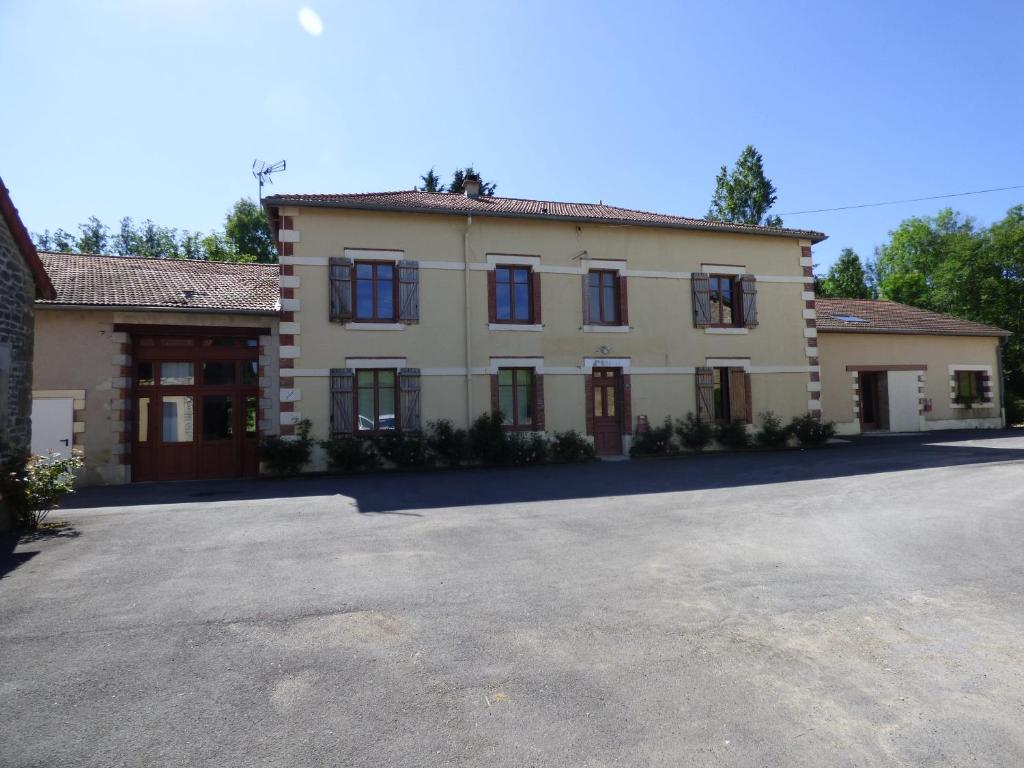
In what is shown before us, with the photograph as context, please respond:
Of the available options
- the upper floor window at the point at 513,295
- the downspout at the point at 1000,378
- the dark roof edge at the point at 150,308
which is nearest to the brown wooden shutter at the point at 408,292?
the upper floor window at the point at 513,295

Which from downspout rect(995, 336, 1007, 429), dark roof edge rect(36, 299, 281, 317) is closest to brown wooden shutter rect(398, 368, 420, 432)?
dark roof edge rect(36, 299, 281, 317)

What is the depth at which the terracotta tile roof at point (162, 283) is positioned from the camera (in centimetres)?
1334

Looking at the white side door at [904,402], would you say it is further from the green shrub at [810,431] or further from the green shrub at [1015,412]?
the green shrub at [1015,412]

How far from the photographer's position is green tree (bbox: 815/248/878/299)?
1545 inches

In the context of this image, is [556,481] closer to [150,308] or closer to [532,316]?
[532,316]

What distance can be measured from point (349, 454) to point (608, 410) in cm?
643

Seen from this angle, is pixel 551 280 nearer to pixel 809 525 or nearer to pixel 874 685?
pixel 809 525

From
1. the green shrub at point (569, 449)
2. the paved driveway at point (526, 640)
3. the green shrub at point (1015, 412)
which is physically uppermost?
the green shrub at point (1015, 412)

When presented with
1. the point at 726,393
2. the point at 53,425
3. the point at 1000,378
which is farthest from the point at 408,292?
the point at 1000,378

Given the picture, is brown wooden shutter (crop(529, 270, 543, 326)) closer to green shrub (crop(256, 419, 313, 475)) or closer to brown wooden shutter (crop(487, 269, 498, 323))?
brown wooden shutter (crop(487, 269, 498, 323))

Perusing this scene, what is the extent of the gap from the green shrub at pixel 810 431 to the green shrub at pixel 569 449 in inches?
236

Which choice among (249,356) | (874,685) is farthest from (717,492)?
(249,356)

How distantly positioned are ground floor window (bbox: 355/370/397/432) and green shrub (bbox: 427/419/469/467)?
98cm

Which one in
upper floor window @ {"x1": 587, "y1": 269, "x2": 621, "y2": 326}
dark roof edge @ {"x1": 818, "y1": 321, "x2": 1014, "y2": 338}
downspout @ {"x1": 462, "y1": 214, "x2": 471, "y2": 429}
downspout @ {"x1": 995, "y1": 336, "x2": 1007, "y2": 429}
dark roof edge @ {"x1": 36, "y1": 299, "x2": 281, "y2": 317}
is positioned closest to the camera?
dark roof edge @ {"x1": 36, "y1": 299, "x2": 281, "y2": 317}
